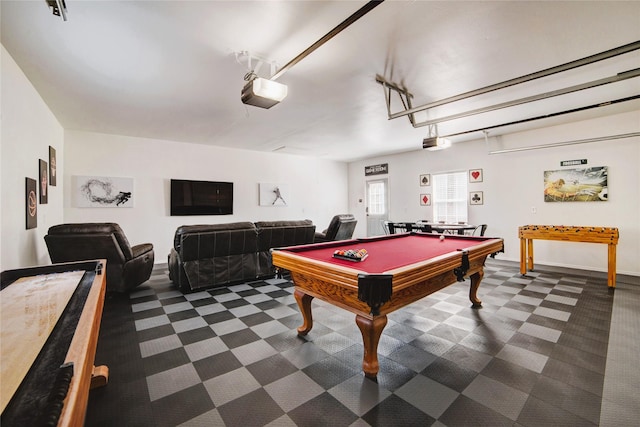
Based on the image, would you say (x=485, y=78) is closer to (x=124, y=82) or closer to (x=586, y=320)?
(x=586, y=320)

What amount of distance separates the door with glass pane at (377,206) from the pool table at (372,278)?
19.0 ft

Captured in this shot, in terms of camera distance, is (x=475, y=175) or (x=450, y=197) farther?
(x=450, y=197)

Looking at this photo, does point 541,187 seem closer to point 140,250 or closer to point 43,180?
point 140,250

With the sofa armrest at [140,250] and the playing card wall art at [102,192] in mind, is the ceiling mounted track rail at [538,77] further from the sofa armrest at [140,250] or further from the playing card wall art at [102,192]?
the playing card wall art at [102,192]

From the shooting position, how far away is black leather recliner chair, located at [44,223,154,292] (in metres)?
3.33

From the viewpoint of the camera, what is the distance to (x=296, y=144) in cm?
706

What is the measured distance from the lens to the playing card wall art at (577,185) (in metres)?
4.99

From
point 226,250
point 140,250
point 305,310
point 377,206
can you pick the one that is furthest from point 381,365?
point 377,206

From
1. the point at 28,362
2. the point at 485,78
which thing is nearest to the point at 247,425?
the point at 28,362

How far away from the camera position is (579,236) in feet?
14.4

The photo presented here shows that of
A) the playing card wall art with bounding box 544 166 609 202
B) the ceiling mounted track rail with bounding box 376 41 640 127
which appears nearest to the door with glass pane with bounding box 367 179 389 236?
the playing card wall art with bounding box 544 166 609 202

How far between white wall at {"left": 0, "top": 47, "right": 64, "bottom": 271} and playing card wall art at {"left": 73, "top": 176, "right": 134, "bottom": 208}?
156cm

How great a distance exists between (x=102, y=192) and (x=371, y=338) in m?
6.32

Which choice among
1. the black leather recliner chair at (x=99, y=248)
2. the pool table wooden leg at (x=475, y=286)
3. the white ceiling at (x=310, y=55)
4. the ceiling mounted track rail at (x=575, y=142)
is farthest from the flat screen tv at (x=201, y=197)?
the ceiling mounted track rail at (x=575, y=142)
